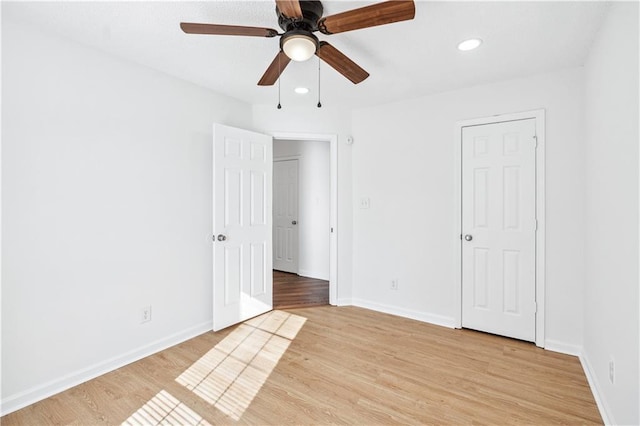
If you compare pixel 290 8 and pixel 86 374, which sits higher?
pixel 290 8

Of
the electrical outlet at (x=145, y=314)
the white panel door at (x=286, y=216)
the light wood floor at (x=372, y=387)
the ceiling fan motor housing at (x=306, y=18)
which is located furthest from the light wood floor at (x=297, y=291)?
the ceiling fan motor housing at (x=306, y=18)

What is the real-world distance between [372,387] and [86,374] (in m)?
2.05

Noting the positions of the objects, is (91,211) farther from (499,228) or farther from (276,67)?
(499,228)

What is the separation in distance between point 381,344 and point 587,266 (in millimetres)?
1762

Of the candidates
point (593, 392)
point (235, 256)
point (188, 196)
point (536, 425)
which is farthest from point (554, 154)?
point (188, 196)

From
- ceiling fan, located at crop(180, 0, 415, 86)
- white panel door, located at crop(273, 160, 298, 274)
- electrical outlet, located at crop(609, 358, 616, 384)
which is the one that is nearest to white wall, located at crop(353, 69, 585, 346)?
electrical outlet, located at crop(609, 358, 616, 384)

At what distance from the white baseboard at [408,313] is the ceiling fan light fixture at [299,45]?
9.30ft

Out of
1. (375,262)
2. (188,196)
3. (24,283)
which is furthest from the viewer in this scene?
(375,262)

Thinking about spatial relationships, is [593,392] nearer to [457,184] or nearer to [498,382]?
[498,382]

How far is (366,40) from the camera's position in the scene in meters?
2.21

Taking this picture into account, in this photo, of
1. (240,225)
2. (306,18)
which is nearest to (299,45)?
(306,18)

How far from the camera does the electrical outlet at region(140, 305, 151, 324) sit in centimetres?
264

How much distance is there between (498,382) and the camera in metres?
2.24

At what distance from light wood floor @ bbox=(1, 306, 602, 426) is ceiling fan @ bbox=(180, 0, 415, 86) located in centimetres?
215
